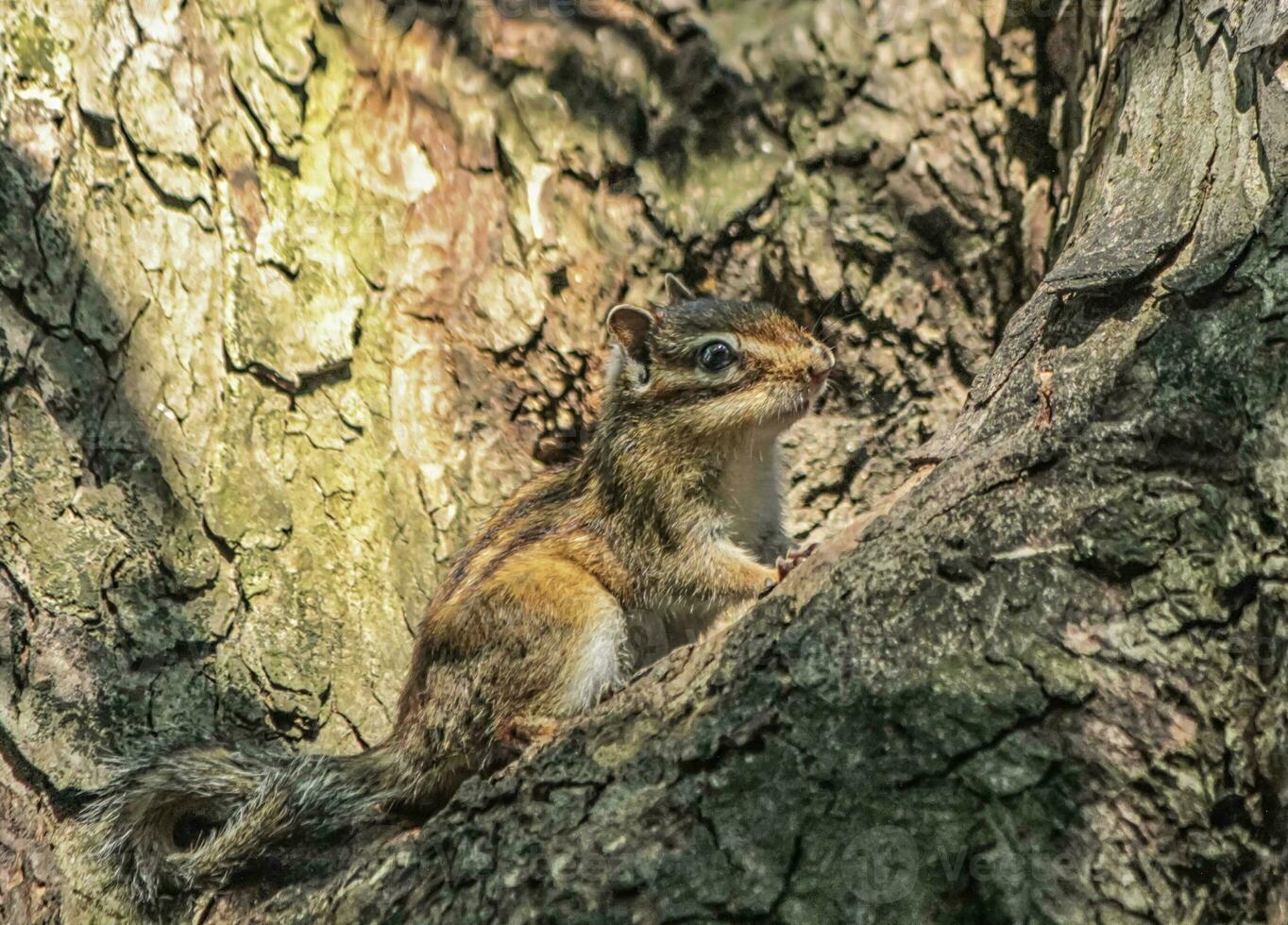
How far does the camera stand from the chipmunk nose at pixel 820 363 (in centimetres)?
420

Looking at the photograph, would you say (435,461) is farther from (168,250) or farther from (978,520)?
(978,520)

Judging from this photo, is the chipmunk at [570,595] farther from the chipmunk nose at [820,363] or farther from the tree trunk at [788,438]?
the tree trunk at [788,438]

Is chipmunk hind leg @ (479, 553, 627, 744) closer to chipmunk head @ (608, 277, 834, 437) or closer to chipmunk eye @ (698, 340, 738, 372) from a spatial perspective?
chipmunk head @ (608, 277, 834, 437)

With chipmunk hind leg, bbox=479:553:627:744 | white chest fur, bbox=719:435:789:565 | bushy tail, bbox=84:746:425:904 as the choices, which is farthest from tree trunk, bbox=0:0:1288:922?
chipmunk hind leg, bbox=479:553:627:744

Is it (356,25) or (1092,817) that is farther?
(356,25)

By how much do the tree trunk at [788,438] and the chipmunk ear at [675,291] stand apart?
0.50ft

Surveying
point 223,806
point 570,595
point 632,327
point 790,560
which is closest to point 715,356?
point 632,327

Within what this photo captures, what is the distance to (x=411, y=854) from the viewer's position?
2.88 metres

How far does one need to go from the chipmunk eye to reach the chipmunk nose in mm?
279

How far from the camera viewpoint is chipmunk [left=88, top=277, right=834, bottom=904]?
3.51m

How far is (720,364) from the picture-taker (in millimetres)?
4336

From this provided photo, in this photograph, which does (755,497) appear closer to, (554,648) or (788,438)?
(788,438)

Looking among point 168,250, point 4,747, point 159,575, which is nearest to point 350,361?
point 168,250

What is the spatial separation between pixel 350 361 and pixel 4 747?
1.72 m
